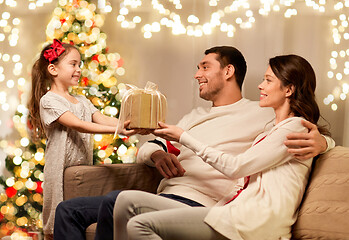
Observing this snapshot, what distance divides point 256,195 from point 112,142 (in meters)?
1.67

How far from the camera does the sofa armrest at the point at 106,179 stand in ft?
6.89

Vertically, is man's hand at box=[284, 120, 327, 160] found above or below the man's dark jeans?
above

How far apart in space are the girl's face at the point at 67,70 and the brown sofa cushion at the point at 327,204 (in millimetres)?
1338

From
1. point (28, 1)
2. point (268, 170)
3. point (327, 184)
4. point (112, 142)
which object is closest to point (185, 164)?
point (268, 170)

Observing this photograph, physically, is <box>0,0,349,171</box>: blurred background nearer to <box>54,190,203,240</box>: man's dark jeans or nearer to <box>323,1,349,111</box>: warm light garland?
<box>323,1,349,111</box>: warm light garland

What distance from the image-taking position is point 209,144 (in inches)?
82.0

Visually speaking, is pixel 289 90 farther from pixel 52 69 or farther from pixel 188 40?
pixel 188 40

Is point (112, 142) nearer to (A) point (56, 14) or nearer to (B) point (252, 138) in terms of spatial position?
(A) point (56, 14)

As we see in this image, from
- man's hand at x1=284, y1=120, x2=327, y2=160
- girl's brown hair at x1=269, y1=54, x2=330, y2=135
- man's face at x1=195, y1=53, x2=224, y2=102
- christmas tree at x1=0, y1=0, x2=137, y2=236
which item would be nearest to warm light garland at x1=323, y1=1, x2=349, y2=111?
man's face at x1=195, y1=53, x2=224, y2=102

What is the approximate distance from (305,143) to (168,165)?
69 cm

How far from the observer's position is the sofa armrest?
210cm

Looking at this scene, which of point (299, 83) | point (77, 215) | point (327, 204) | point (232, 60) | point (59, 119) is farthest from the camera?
point (232, 60)

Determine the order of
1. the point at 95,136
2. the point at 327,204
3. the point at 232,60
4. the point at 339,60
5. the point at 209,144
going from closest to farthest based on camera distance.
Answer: the point at 327,204, the point at 209,144, the point at 232,60, the point at 339,60, the point at 95,136

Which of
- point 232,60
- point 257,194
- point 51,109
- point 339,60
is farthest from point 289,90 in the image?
point 51,109
